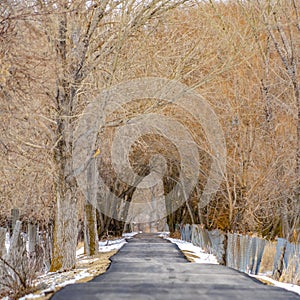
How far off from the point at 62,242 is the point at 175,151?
604 inches

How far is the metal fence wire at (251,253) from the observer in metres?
10.9

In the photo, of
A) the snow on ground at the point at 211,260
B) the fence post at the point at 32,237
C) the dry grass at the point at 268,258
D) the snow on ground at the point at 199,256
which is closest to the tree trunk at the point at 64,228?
the snow on ground at the point at 199,256

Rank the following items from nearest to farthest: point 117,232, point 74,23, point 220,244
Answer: point 74,23, point 220,244, point 117,232

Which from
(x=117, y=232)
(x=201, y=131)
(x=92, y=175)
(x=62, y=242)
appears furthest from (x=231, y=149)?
(x=117, y=232)

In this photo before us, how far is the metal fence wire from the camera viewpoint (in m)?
10.9

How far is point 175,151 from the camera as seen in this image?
2886 cm

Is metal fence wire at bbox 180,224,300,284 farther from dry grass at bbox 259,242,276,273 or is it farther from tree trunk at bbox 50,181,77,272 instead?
tree trunk at bbox 50,181,77,272

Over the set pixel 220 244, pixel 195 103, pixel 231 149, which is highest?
pixel 195 103

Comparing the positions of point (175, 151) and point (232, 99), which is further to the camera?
point (175, 151)

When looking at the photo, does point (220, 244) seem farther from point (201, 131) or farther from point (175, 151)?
point (175, 151)

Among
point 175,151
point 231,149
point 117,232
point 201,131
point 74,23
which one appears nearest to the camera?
point 74,23

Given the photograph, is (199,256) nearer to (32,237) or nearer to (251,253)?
(251,253)

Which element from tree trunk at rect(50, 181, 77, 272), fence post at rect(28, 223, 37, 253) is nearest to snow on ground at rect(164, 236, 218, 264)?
tree trunk at rect(50, 181, 77, 272)

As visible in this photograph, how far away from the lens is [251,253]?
1396 centimetres
